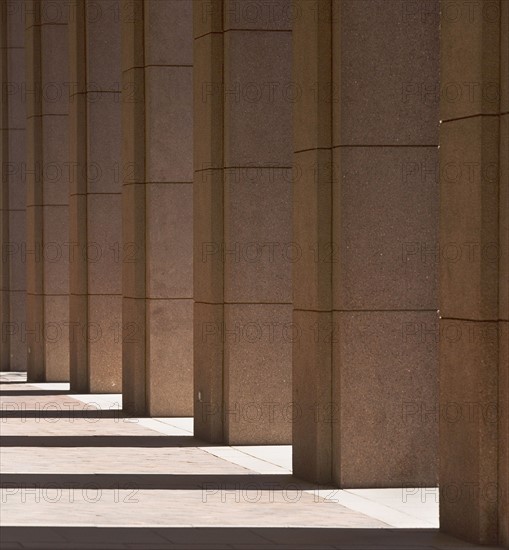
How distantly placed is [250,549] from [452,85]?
3.71m

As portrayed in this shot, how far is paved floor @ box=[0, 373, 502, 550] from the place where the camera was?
1112 cm

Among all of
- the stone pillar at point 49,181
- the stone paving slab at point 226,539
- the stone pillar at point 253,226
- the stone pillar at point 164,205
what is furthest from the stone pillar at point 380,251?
the stone pillar at point 49,181

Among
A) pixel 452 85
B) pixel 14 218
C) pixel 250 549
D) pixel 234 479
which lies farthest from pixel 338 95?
pixel 14 218

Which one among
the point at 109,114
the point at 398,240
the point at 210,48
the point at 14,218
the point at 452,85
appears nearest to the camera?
the point at 452,85

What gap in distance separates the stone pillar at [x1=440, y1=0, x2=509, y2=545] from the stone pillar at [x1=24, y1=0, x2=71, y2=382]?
16.6 meters

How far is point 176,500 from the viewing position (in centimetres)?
1317

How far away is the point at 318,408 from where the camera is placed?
46.5 ft

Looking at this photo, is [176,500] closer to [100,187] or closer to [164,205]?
[164,205]

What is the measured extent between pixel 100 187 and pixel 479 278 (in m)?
14.1

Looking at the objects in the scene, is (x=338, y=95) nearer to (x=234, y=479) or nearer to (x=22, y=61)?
(x=234, y=479)

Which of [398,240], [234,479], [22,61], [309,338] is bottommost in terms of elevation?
[234,479]

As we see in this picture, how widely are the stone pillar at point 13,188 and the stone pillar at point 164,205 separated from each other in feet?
36.1

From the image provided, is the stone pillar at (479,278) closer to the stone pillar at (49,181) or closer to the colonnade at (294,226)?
the colonnade at (294,226)

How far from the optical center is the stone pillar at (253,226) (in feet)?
57.3
